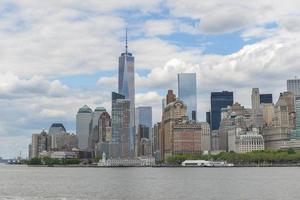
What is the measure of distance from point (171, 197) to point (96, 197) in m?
10.7

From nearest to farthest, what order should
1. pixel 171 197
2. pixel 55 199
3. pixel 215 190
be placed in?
1. pixel 55 199
2. pixel 171 197
3. pixel 215 190

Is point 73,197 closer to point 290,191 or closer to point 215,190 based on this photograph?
point 215,190

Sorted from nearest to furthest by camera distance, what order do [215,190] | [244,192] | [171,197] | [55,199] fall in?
[55,199], [171,197], [244,192], [215,190]

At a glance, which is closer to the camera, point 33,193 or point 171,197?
point 171,197

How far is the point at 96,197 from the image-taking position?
85.6 m

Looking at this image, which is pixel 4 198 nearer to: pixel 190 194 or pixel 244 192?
→ pixel 190 194

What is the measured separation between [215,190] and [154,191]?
10.2 metres

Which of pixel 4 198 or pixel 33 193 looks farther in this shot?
pixel 33 193

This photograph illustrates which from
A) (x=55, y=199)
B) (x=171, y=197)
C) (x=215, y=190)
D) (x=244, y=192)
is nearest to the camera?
(x=55, y=199)

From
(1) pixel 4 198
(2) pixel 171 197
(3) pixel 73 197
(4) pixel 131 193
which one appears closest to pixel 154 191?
(4) pixel 131 193

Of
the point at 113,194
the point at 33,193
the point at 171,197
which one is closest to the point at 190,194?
the point at 171,197

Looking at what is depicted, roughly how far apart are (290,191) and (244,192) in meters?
7.90

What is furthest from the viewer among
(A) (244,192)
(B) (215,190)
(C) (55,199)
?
(B) (215,190)

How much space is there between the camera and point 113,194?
92.7 metres
